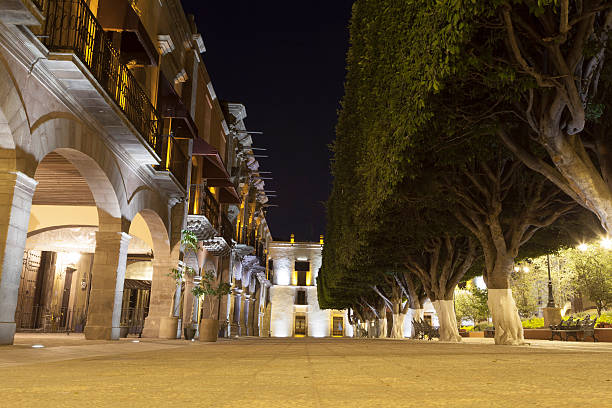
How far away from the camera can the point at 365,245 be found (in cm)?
1766

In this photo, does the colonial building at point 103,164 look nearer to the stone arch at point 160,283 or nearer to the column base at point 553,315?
the stone arch at point 160,283

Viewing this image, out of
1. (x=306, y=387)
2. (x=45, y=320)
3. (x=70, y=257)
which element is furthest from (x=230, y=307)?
(x=306, y=387)

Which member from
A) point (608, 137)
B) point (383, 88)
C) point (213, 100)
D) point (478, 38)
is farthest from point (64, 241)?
point (608, 137)

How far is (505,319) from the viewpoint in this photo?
14.1m

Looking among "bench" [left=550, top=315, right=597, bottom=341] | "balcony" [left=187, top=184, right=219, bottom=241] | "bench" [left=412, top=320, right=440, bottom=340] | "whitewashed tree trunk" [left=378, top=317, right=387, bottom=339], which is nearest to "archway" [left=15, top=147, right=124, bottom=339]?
"balcony" [left=187, top=184, right=219, bottom=241]

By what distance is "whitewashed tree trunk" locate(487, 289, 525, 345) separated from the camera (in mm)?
14008

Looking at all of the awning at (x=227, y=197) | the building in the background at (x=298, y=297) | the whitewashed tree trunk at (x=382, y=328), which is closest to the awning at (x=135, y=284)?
the awning at (x=227, y=197)

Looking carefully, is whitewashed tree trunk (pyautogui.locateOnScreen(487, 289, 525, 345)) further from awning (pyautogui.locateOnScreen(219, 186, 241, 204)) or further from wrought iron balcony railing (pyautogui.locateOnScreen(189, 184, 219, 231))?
awning (pyautogui.locateOnScreen(219, 186, 241, 204))

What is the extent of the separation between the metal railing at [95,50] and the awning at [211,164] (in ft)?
14.5

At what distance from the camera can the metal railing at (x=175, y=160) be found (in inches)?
659

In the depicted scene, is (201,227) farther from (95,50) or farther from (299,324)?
(299,324)

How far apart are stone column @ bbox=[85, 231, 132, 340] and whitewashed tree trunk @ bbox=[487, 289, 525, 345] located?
34.0ft

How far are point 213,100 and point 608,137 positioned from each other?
2044cm

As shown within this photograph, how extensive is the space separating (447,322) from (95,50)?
51.1ft
